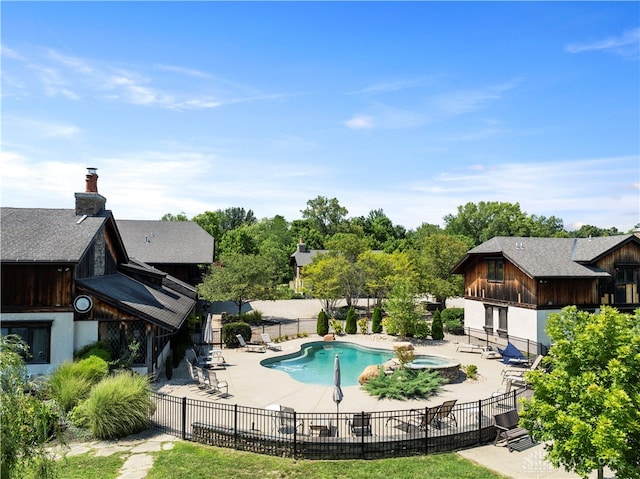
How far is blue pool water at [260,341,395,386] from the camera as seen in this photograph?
24.1 metres

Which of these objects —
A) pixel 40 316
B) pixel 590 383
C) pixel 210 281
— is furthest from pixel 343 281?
pixel 590 383

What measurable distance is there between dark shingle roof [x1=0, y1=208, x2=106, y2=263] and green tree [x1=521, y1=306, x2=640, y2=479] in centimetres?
1789

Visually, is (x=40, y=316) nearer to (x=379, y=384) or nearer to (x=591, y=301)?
(x=379, y=384)

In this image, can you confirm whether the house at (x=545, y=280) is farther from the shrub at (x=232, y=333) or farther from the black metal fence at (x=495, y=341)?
the shrub at (x=232, y=333)

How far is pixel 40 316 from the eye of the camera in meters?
19.8

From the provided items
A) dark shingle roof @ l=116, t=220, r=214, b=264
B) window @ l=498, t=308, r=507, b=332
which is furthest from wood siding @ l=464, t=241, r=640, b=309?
dark shingle roof @ l=116, t=220, r=214, b=264

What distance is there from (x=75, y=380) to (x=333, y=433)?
8.95 meters

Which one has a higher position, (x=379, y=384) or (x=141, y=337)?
(x=141, y=337)

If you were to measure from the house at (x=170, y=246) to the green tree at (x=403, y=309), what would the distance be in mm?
16862

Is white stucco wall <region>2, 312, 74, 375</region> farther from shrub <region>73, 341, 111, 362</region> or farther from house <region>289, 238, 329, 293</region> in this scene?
house <region>289, 238, 329, 293</region>

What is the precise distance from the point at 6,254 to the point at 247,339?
594 inches

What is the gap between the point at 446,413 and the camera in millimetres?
15625

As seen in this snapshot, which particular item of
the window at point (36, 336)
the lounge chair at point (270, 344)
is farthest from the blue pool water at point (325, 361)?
the window at point (36, 336)

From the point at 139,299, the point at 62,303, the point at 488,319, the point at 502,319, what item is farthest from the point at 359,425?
the point at 488,319
